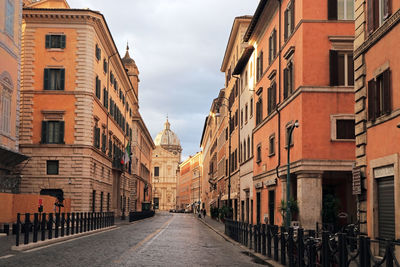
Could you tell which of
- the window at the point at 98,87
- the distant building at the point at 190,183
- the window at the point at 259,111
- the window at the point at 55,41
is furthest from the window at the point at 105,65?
the distant building at the point at 190,183

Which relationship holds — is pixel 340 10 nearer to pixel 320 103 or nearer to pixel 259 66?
pixel 320 103

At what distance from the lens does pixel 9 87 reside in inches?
1406

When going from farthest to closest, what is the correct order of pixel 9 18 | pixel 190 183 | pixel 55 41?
1. pixel 190 183
2. pixel 55 41
3. pixel 9 18

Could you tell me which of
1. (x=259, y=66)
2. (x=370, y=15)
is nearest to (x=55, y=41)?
(x=259, y=66)

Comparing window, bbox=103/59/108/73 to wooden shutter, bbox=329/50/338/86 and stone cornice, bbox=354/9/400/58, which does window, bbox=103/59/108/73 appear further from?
stone cornice, bbox=354/9/400/58

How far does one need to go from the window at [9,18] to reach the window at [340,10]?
19583 mm

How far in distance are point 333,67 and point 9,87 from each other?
2050 centimetres

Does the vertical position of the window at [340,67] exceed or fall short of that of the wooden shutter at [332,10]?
it falls short

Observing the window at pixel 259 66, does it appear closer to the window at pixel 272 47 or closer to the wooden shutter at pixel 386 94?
the window at pixel 272 47

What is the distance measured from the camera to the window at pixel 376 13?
15.9m

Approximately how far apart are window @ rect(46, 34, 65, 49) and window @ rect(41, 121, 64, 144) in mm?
6061

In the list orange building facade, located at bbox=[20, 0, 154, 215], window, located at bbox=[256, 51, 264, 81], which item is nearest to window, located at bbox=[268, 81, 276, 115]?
window, located at bbox=[256, 51, 264, 81]

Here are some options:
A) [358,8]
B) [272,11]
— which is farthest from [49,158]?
[358,8]

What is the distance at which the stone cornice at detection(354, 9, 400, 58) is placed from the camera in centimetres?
1502
